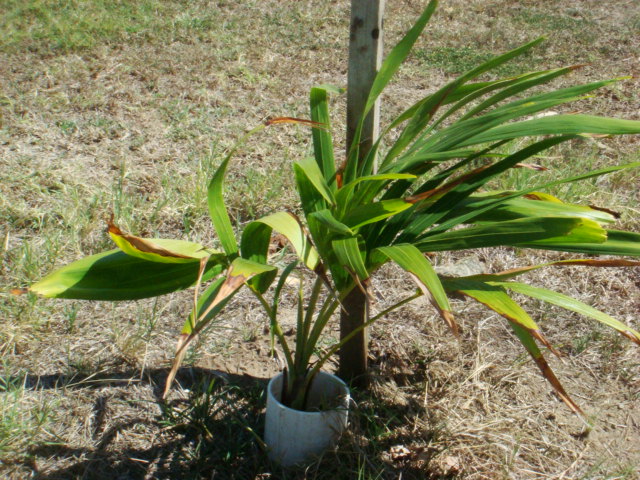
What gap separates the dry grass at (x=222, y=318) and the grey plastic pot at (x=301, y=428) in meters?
0.05

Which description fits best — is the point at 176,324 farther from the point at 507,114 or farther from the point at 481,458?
the point at 507,114

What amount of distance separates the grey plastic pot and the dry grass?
0.16ft

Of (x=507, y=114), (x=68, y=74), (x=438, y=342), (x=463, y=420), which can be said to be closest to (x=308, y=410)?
(x=463, y=420)

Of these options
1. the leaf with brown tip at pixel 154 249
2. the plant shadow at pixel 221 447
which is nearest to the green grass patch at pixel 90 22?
the plant shadow at pixel 221 447

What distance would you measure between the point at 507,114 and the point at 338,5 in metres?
4.57

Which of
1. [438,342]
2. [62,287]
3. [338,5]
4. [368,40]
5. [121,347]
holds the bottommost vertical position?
[121,347]

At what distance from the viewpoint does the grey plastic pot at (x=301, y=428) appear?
1.79 m

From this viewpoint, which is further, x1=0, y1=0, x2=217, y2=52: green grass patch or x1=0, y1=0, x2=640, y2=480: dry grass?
x1=0, y1=0, x2=217, y2=52: green grass patch

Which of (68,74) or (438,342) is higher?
(68,74)

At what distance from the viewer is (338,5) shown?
18.9 feet

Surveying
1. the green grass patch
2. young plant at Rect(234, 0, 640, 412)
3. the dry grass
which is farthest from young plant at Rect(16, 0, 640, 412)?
the green grass patch

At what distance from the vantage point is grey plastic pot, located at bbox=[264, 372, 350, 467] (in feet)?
5.88

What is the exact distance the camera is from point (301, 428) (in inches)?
70.8

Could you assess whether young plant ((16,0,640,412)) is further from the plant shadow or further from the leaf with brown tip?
the plant shadow
